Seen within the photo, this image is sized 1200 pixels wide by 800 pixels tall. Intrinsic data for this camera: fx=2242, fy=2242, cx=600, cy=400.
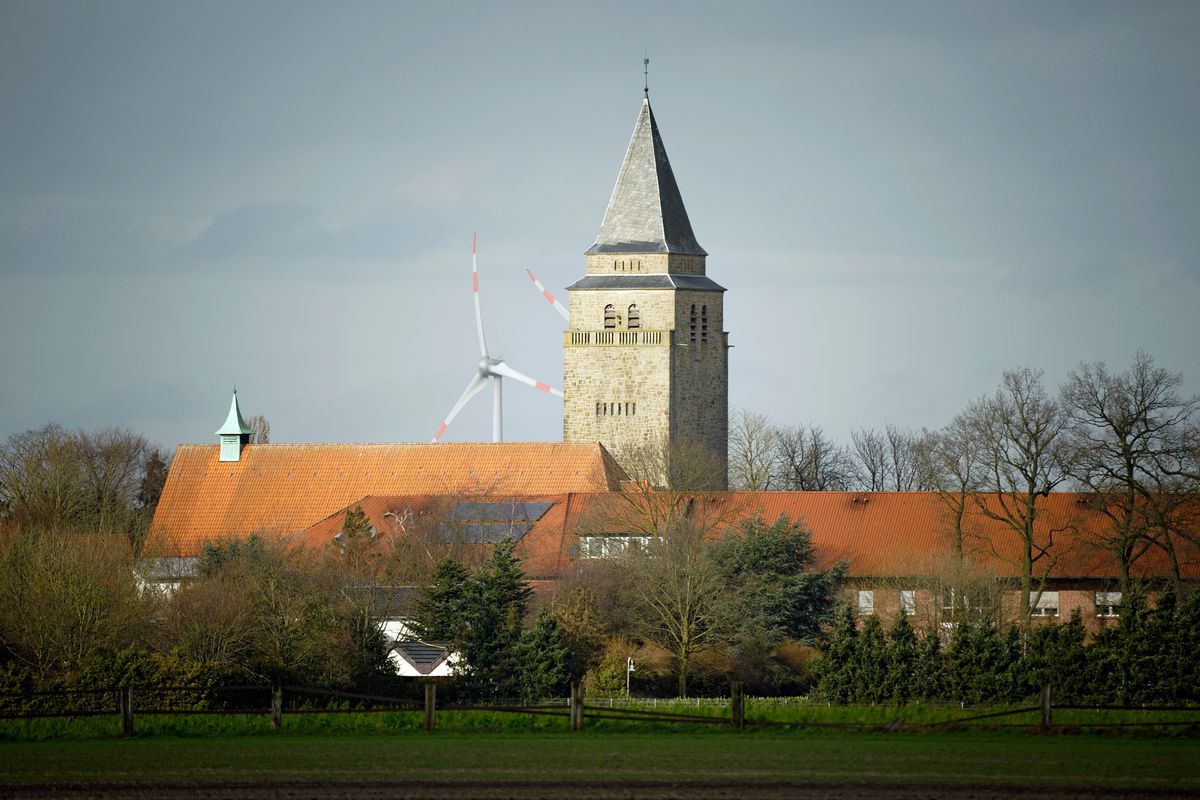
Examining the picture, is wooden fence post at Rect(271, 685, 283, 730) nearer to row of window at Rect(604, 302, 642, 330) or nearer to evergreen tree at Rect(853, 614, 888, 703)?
evergreen tree at Rect(853, 614, 888, 703)

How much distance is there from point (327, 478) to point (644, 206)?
1739 cm

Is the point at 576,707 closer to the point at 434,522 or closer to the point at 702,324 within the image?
the point at 434,522

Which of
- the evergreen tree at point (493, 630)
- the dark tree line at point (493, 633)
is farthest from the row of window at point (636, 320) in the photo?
the evergreen tree at point (493, 630)

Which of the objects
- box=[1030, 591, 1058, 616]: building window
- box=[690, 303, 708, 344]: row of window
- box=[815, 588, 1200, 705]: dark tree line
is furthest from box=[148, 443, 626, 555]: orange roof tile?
box=[815, 588, 1200, 705]: dark tree line

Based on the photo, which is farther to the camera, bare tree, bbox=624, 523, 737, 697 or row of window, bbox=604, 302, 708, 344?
row of window, bbox=604, 302, 708, 344

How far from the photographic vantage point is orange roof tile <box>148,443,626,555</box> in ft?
274

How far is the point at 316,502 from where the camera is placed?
3415 inches

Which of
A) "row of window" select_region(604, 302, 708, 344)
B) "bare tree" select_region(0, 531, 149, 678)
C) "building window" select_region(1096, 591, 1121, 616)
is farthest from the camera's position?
"row of window" select_region(604, 302, 708, 344)

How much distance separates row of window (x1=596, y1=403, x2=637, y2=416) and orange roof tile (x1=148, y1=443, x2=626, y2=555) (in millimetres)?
5542

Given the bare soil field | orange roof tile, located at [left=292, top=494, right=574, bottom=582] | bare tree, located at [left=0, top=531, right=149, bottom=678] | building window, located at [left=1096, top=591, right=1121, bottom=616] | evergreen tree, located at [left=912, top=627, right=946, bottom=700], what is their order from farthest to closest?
orange roof tile, located at [left=292, top=494, right=574, bottom=582], building window, located at [left=1096, top=591, right=1121, bottom=616], evergreen tree, located at [left=912, top=627, right=946, bottom=700], bare tree, located at [left=0, top=531, right=149, bottom=678], the bare soil field

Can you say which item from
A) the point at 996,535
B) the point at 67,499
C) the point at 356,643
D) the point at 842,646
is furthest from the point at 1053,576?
the point at 67,499

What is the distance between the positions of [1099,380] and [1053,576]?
25.9 ft

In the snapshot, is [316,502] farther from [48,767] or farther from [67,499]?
[48,767]

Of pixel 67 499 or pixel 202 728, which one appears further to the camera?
pixel 67 499
